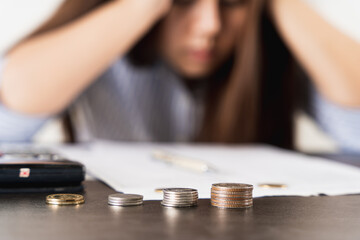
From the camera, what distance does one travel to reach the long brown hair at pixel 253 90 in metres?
1.24

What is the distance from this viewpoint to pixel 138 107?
148cm

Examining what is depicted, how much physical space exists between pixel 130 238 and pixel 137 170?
296 mm

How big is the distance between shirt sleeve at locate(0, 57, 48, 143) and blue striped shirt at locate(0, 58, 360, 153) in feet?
0.70

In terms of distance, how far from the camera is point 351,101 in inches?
48.1

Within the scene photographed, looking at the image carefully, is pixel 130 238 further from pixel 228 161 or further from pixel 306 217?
pixel 228 161

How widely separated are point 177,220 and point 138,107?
3.95 ft

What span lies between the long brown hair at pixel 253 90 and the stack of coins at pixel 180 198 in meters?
0.92

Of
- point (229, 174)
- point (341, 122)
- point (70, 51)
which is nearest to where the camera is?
point (229, 174)

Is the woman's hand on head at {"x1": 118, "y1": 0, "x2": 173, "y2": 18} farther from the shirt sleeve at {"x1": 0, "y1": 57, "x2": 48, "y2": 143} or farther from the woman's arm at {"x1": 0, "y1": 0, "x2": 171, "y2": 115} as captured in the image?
the shirt sleeve at {"x1": 0, "y1": 57, "x2": 48, "y2": 143}

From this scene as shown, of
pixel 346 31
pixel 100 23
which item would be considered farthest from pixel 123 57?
pixel 346 31

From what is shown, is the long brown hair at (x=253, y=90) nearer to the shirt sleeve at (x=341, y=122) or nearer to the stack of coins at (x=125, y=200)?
the shirt sleeve at (x=341, y=122)

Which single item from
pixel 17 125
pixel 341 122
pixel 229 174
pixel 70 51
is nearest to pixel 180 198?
pixel 229 174

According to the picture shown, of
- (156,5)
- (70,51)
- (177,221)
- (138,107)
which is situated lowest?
(177,221)

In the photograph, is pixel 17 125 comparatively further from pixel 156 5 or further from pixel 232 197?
pixel 232 197
